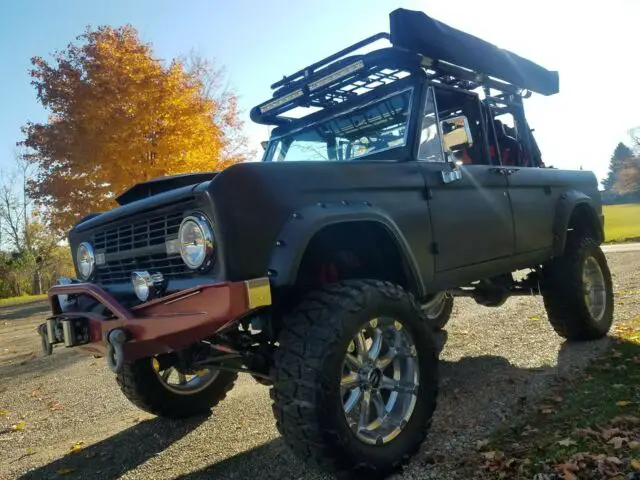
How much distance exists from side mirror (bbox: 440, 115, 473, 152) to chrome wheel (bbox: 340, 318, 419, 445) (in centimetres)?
158

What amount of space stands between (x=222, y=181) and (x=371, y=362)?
1.22m

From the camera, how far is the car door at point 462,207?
349 centimetres

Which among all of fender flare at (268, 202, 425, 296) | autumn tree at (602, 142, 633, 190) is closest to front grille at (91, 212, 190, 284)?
fender flare at (268, 202, 425, 296)

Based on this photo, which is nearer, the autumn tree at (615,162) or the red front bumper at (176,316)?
the red front bumper at (176,316)

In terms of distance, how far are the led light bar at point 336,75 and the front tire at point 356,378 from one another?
5.82 feet

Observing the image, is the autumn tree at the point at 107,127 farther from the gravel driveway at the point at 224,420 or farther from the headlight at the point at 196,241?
the headlight at the point at 196,241

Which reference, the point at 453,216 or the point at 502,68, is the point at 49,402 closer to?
the point at 453,216

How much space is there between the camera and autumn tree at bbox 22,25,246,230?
495 inches

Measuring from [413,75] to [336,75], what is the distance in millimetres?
577

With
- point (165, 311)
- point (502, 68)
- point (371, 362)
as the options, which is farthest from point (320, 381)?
point (502, 68)

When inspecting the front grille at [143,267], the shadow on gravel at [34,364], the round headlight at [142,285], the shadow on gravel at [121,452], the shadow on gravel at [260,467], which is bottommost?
the shadow on gravel at [260,467]

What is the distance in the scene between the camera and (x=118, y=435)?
12.6 ft

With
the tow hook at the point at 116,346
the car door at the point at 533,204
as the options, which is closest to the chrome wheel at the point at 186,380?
the tow hook at the point at 116,346

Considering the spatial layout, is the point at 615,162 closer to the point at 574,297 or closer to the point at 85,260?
the point at 574,297
